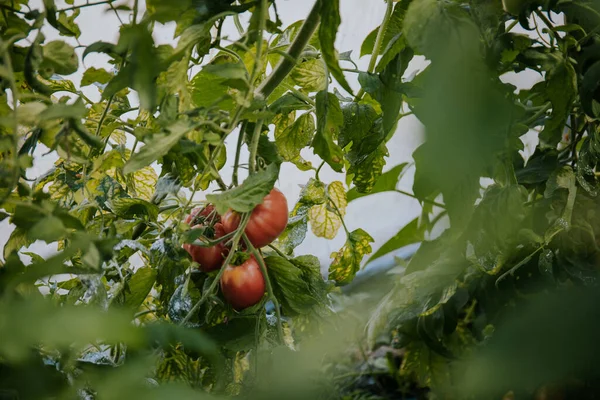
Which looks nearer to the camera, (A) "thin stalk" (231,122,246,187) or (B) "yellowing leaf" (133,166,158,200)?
(A) "thin stalk" (231,122,246,187)

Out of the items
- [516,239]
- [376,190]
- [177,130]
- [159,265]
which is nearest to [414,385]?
[376,190]

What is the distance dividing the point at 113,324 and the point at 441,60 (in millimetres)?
221

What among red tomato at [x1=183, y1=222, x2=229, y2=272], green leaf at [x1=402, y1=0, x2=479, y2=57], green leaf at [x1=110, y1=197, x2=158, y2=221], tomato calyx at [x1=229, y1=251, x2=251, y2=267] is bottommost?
tomato calyx at [x1=229, y1=251, x2=251, y2=267]

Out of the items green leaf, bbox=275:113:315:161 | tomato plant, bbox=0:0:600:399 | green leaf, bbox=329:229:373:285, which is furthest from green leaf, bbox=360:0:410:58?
green leaf, bbox=329:229:373:285

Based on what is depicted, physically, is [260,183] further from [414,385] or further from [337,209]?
[414,385]

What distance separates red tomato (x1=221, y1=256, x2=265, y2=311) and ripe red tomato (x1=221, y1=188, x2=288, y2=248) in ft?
0.09

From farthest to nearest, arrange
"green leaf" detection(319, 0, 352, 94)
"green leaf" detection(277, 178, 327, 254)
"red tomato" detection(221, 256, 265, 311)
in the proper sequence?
"green leaf" detection(277, 178, 327, 254), "red tomato" detection(221, 256, 265, 311), "green leaf" detection(319, 0, 352, 94)

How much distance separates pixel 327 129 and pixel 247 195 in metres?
0.10

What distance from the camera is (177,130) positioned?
34 centimetres

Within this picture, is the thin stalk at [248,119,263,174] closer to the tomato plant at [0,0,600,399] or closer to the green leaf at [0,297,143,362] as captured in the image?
the tomato plant at [0,0,600,399]

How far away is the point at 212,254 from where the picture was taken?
60cm

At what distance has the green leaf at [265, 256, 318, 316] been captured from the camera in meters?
0.61

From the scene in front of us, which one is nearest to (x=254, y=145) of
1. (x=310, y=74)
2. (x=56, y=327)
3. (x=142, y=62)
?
(x=310, y=74)

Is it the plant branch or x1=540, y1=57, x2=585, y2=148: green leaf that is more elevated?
the plant branch
